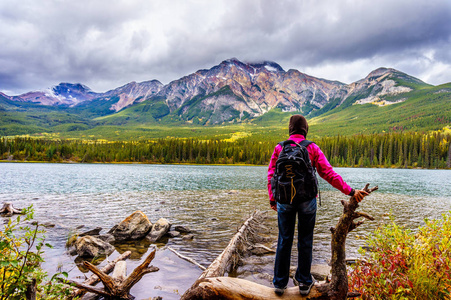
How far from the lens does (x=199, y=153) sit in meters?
164

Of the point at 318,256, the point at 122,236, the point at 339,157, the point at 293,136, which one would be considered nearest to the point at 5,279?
the point at 293,136

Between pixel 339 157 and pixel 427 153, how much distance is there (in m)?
45.9

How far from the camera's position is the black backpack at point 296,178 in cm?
562

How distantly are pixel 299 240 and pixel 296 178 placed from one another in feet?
4.99

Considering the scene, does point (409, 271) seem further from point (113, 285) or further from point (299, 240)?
point (113, 285)

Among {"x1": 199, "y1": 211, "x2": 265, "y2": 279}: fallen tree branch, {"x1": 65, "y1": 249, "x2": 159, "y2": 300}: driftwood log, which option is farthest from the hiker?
{"x1": 65, "y1": 249, "x2": 159, "y2": 300}: driftwood log

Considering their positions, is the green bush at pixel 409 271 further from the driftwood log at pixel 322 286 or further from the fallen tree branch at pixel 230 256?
the fallen tree branch at pixel 230 256

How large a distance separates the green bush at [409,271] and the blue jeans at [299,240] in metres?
1.57

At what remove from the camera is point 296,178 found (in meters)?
5.66

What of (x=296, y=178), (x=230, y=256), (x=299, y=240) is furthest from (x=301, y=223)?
(x=230, y=256)

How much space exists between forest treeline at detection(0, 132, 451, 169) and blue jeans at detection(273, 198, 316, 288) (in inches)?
6103

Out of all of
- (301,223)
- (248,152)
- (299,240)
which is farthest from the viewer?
(248,152)

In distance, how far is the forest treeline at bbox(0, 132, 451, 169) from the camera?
142m

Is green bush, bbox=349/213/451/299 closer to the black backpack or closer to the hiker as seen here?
the hiker
